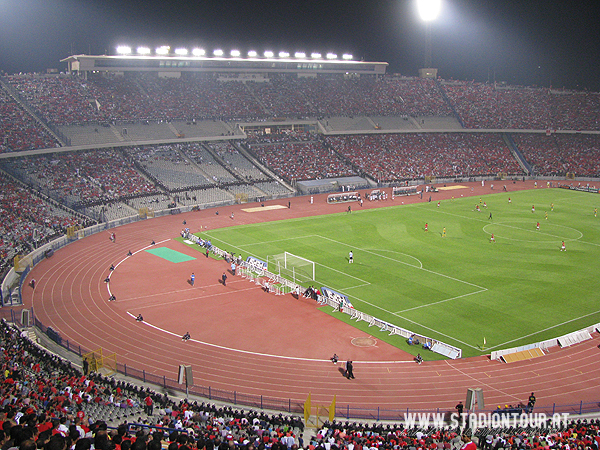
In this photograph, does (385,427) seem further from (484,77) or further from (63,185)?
(484,77)

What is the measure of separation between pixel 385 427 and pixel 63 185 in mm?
53961

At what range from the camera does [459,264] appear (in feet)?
144

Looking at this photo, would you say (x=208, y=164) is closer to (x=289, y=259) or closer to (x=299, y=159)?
(x=299, y=159)

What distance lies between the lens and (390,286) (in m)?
38.7

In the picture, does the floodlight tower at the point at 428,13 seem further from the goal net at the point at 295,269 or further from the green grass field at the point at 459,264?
the goal net at the point at 295,269

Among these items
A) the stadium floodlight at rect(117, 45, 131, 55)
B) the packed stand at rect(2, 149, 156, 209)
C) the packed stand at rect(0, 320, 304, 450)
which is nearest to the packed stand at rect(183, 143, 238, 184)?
the packed stand at rect(2, 149, 156, 209)

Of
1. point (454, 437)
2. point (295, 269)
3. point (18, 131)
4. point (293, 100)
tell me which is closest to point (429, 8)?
point (293, 100)

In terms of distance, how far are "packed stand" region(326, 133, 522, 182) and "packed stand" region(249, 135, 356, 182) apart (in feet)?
10.8

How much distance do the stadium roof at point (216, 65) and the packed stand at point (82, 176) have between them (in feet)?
72.9

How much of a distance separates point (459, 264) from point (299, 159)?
48717 millimetres

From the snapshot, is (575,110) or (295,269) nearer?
(295,269)

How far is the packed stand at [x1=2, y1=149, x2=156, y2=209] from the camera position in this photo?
200ft

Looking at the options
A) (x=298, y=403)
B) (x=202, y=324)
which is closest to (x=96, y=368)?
(x=202, y=324)

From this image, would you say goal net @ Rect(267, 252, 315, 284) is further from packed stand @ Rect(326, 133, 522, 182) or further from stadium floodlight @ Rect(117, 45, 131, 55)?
stadium floodlight @ Rect(117, 45, 131, 55)
